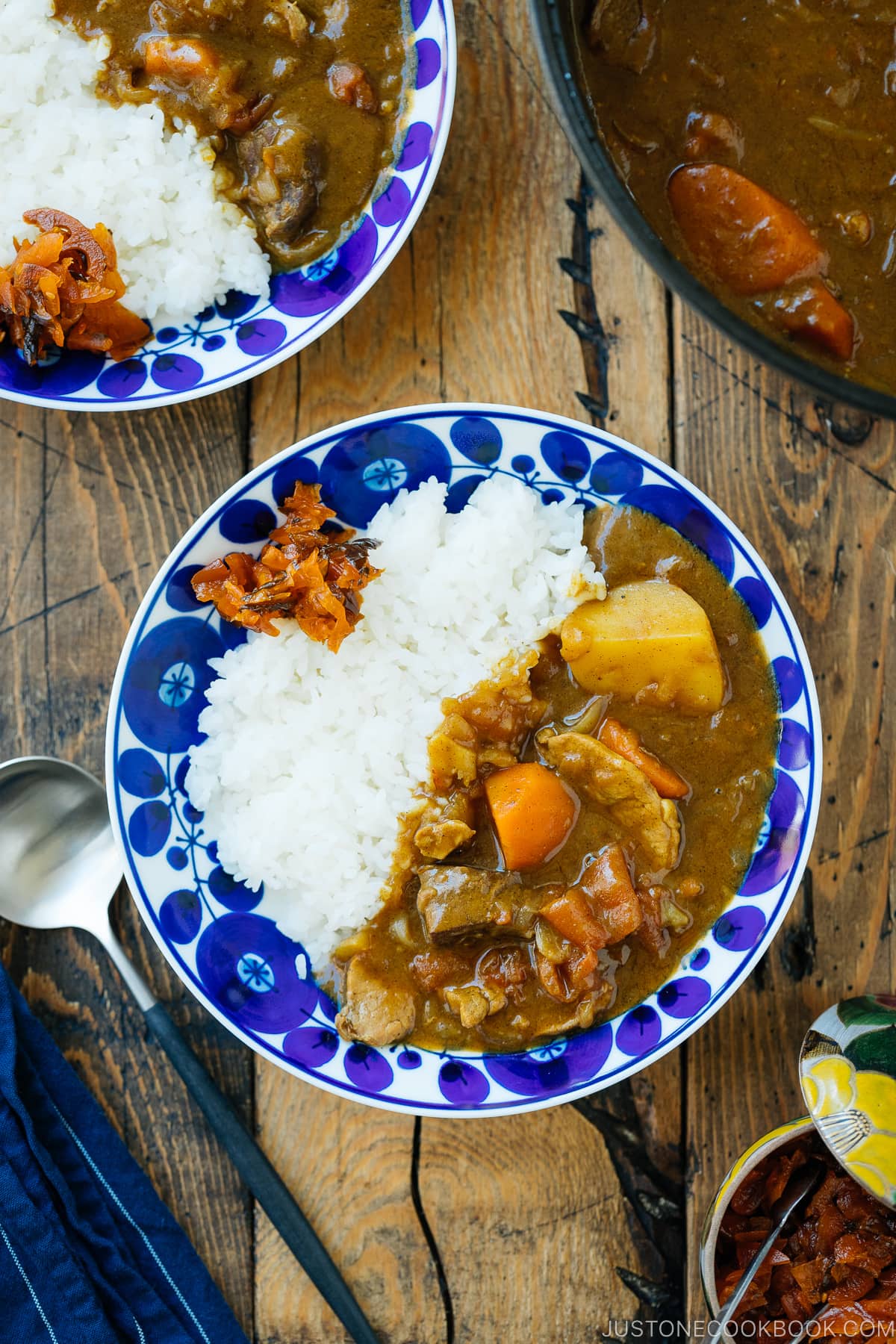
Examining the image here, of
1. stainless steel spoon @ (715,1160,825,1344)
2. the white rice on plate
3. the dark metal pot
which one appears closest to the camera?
the dark metal pot

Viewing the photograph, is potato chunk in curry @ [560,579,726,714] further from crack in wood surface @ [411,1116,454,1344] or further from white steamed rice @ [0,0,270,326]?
crack in wood surface @ [411,1116,454,1344]

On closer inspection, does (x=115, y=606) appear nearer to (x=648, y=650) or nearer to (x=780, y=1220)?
(x=648, y=650)

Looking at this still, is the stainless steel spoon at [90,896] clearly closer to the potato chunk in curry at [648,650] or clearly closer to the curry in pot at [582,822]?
the curry in pot at [582,822]

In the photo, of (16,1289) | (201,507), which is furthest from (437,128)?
(16,1289)

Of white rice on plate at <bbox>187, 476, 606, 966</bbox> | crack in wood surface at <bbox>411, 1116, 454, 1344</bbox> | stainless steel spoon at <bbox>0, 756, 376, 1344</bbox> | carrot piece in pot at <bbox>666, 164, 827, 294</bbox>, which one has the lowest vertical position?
crack in wood surface at <bbox>411, 1116, 454, 1344</bbox>

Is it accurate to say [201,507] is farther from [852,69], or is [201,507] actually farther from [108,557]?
[852,69]

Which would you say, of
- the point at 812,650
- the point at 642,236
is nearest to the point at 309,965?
the point at 812,650

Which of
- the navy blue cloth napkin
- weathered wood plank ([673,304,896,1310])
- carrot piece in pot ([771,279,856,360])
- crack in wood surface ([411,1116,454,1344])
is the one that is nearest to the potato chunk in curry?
weathered wood plank ([673,304,896,1310])

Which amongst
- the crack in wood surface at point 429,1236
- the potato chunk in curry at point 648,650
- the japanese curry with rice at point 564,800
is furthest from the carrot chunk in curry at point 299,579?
the crack in wood surface at point 429,1236
